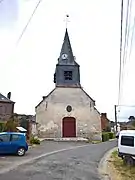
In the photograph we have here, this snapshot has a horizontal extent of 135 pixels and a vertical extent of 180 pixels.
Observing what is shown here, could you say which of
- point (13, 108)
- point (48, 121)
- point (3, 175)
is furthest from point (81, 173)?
point (13, 108)

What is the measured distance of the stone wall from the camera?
148 ft

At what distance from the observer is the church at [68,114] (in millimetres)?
45125

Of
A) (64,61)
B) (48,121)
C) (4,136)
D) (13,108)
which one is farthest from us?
(13,108)

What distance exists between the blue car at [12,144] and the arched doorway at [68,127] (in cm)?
2355

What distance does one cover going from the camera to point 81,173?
560 inches

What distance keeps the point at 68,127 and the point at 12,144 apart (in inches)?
955

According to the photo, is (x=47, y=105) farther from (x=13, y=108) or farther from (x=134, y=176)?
(x=134, y=176)

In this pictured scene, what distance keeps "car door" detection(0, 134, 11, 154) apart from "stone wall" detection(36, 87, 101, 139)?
23.2 metres

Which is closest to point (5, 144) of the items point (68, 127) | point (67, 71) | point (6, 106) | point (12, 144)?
point (12, 144)

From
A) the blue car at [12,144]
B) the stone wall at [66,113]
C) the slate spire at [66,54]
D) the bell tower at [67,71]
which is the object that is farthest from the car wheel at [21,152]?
the slate spire at [66,54]

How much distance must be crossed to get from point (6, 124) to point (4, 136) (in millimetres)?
10150

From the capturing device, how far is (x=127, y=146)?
19.2 metres

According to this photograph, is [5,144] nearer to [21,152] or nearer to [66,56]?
[21,152]

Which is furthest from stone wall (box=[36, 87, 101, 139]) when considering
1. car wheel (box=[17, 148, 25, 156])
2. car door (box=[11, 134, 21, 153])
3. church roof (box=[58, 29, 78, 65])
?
car wheel (box=[17, 148, 25, 156])
